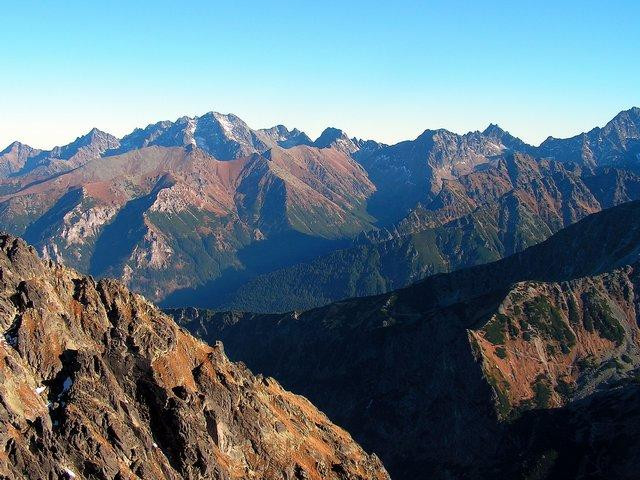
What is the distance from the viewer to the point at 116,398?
117 m

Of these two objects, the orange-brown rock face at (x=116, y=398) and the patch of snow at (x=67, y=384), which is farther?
the patch of snow at (x=67, y=384)

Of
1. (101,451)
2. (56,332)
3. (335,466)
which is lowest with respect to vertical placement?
(335,466)

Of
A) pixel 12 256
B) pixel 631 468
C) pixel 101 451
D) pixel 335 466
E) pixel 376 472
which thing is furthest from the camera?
pixel 631 468

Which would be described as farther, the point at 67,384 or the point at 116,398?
the point at 116,398

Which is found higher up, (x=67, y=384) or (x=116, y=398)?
(x=67, y=384)

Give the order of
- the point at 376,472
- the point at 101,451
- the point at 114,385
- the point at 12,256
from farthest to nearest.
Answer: the point at 376,472, the point at 12,256, the point at 114,385, the point at 101,451

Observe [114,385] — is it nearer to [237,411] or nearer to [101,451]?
[101,451]

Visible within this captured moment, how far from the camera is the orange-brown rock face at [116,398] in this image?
102812 mm

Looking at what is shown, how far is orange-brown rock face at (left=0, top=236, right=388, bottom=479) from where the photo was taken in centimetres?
10281

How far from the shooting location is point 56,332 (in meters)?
122

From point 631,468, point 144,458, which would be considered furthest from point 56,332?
point 631,468

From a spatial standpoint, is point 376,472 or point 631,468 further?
point 631,468

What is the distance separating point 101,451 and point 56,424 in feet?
27.7

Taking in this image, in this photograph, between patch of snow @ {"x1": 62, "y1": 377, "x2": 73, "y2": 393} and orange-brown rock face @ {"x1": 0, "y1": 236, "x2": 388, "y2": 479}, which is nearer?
orange-brown rock face @ {"x1": 0, "y1": 236, "x2": 388, "y2": 479}
